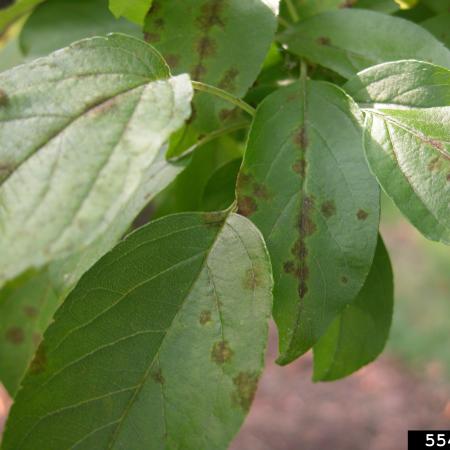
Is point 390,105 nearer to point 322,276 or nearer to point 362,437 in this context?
point 322,276

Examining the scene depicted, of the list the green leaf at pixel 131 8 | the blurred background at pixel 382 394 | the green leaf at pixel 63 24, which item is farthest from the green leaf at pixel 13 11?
the blurred background at pixel 382 394

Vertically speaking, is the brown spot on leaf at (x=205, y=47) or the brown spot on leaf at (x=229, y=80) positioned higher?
the brown spot on leaf at (x=205, y=47)

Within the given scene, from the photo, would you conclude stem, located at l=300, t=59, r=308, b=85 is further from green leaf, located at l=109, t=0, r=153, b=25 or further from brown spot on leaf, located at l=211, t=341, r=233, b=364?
brown spot on leaf, located at l=211, t=341, r=233, b=364

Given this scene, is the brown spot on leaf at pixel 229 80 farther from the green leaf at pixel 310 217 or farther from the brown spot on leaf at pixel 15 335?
the brown spot on leaf at pixel 15 335

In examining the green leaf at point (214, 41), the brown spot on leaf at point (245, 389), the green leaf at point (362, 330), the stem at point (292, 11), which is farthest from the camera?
the stem at point (292, 11)

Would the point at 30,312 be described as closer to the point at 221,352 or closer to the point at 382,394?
the point at 221,352

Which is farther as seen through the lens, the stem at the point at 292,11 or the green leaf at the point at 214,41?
the stem at the point at 292,11
